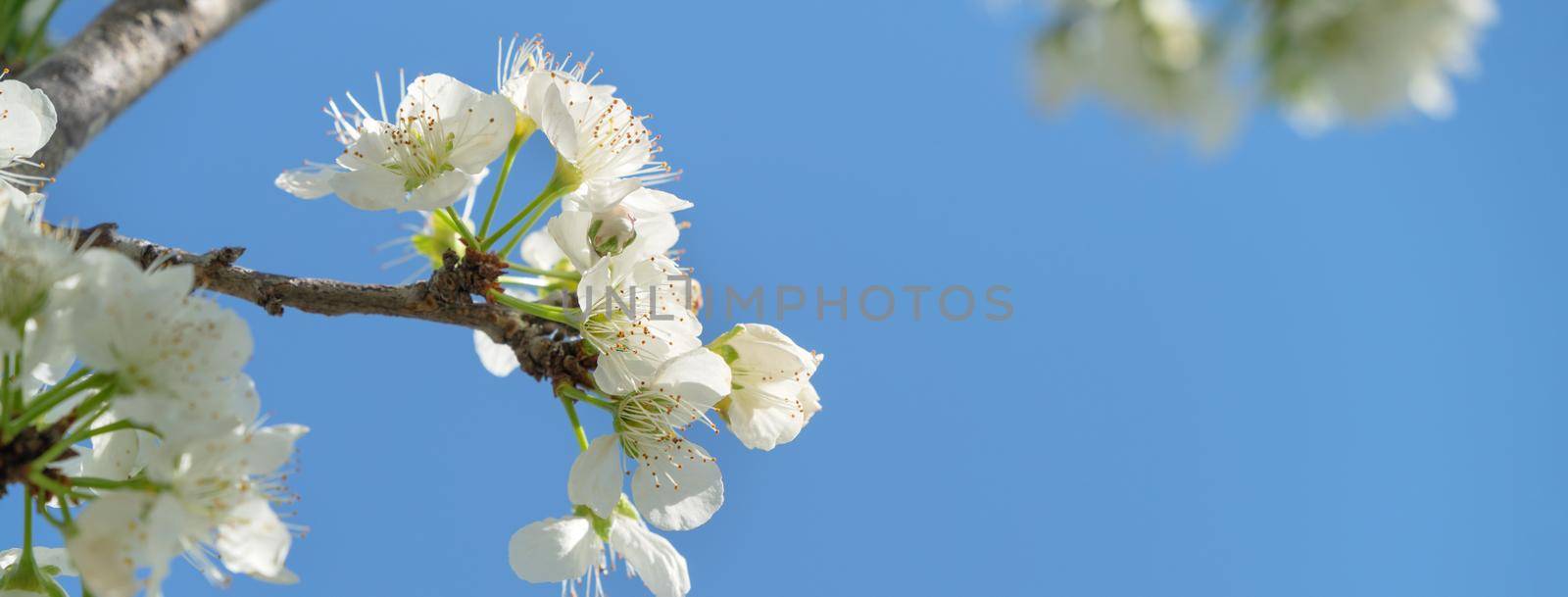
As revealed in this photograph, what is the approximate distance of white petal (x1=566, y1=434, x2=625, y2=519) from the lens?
164 centimetres

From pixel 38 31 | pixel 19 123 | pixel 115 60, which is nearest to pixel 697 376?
pixel 19 123

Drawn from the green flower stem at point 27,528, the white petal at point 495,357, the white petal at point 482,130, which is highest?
the white petal at point 482,130

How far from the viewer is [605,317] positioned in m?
1.58

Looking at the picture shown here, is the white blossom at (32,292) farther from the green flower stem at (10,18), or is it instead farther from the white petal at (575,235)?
the green flower stem at (10,18)

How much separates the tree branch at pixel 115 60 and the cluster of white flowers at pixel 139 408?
888mm

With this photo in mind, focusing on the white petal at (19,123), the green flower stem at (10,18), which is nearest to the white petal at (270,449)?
the white petal at (19,123)

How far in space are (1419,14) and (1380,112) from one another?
0.08 metres

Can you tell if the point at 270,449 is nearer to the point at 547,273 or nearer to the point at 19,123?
the point at 547,273

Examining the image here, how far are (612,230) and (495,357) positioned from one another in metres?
0.61

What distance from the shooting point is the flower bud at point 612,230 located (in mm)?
1580

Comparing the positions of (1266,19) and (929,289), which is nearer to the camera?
(1266,19)

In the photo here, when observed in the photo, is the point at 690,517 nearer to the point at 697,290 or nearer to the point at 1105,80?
the point at 697,290

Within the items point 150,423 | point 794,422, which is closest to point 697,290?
point 794,422

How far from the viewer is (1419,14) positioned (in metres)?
0.88
